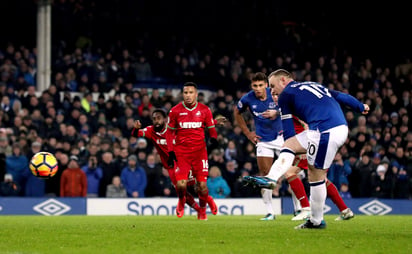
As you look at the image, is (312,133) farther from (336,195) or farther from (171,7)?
(171,7)

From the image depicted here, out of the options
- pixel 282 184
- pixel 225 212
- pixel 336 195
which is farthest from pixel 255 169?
pixel 336 195

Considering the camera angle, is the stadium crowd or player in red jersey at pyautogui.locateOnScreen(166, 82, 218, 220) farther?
the stadium crowd

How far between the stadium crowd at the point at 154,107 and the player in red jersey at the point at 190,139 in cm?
631

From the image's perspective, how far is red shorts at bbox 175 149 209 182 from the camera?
15.2 metres

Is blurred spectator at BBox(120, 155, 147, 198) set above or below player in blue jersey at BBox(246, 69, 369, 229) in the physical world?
below

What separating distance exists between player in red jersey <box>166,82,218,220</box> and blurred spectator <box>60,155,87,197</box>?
5.97 metres

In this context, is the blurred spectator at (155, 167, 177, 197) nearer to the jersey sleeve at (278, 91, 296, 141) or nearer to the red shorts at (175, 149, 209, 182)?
the red shorts at (175, 149, 209, 182)

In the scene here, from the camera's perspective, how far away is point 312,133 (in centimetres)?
1070

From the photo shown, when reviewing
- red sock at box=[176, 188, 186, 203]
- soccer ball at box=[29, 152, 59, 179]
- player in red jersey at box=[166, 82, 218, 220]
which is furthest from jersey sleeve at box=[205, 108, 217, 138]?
soccer ball at box=[29, 152, 59, 179]

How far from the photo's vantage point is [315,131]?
1069cm

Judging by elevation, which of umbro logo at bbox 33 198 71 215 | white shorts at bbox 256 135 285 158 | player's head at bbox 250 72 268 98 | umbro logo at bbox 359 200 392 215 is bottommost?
umbro logo at bbox 359 200 392 215

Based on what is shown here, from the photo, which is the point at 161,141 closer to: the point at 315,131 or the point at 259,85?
the point at 259,85

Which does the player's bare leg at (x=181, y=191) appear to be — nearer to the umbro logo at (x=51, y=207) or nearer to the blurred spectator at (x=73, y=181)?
the blurred spectator at (x=73, y=181)

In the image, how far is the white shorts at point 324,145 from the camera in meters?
10.5
